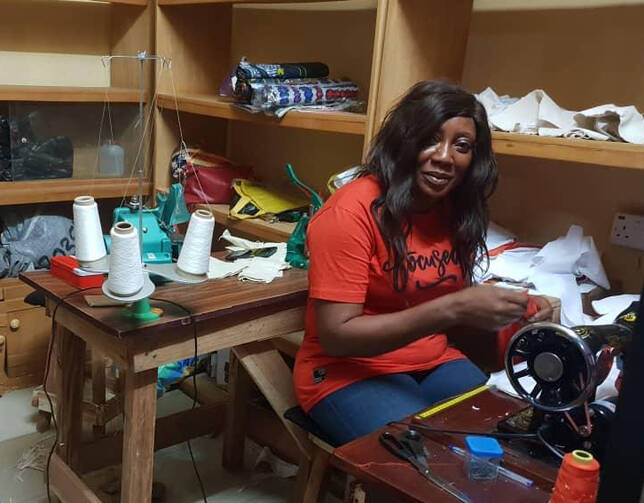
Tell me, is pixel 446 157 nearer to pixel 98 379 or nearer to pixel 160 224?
pixel 160 224

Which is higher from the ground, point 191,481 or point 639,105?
point 639,105

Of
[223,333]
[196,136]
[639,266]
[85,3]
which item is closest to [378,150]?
[223,333]

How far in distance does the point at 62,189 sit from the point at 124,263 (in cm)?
152

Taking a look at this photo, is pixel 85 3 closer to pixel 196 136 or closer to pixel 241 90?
pixel 196 136

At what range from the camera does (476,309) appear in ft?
4.34

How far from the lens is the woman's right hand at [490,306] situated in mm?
1315

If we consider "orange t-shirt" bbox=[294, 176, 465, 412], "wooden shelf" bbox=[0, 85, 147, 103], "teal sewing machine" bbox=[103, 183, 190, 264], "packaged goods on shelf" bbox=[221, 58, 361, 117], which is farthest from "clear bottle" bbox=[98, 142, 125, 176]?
"orange t-shirt" bbox=[294, 176, 465, 412]

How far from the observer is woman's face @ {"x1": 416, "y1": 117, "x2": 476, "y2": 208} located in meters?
1.49

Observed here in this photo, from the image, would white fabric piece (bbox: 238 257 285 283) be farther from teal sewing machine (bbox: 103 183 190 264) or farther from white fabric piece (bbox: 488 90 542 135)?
white fabric piece (bbox: 488 90 542 135)

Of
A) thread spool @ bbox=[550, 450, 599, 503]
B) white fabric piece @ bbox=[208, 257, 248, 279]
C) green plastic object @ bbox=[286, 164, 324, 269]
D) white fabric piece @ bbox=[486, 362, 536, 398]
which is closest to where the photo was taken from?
thread spool @ bbox=[550, 450, 599, 503]

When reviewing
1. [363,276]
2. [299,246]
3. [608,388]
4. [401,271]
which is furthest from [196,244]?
[608,388]

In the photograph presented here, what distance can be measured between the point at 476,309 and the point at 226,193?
159 centimetres

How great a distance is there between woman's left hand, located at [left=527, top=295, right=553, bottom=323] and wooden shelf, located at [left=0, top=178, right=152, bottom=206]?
75.3 inches

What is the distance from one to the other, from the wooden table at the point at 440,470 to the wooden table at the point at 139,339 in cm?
59
